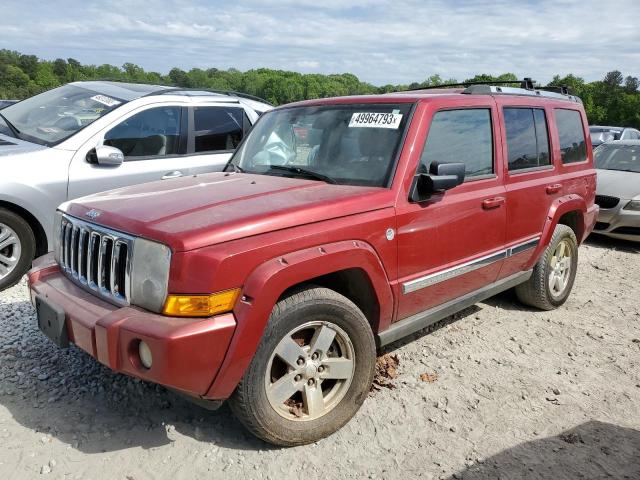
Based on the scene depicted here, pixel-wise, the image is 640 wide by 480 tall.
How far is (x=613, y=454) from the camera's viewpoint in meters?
2.83

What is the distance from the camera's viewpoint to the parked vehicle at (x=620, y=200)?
7.52m

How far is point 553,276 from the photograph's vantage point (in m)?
4.86

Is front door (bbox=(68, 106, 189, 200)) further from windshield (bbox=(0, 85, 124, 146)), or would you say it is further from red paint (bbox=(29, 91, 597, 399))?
red paint (bbox=(29, 91, 597, 399))

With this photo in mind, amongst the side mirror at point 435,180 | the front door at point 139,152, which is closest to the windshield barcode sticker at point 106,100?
the front door at point 139,152

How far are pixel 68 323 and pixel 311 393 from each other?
4.28ft

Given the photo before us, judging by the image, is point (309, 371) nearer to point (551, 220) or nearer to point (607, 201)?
point (551, 220)

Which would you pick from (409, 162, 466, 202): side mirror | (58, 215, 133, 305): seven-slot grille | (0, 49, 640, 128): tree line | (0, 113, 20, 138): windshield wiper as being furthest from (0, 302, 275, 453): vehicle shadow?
(0, 49, 640, 128): tree line

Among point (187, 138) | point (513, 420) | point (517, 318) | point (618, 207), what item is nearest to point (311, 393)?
point (513, 420)

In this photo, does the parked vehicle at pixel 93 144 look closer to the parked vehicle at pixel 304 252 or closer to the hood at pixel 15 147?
the hood at pixel 15 147

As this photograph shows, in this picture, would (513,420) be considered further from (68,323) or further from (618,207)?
(618,207)

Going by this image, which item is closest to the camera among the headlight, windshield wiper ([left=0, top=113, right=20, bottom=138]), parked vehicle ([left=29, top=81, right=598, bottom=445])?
parked vehicle ([left=29, top=81, right=598, bottom=445])

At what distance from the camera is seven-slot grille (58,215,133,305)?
256cm

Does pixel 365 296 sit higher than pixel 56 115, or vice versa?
pixel 56 115

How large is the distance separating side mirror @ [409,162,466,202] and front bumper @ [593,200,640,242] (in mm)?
5543
